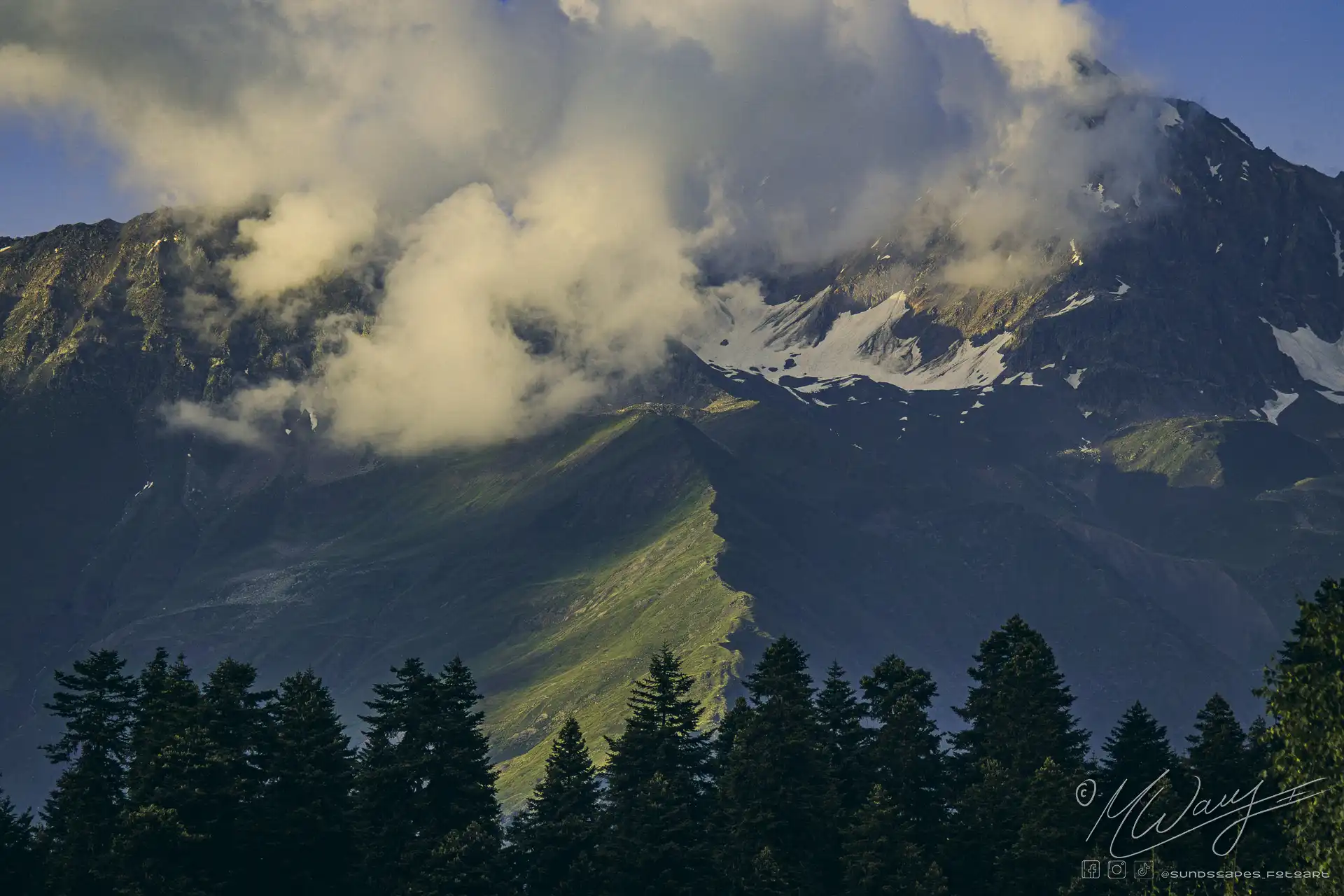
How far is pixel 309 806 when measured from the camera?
139 meters

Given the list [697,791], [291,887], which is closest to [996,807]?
[697,791]

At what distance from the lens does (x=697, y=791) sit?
156 m

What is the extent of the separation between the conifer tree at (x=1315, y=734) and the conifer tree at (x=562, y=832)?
63.0 m

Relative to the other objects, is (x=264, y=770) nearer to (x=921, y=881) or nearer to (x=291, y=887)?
(x=291, y=887)

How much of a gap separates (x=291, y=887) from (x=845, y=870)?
143 ft

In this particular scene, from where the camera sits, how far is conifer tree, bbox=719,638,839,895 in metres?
144

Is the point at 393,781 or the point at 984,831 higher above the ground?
the point at 393,781

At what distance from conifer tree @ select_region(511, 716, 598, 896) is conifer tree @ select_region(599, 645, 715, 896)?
75.6 inches

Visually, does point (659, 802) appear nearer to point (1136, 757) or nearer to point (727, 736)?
point (727, 736)

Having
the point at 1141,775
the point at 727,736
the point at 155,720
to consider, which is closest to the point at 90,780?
the point at 155,720

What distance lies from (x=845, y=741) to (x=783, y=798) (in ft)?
49.7

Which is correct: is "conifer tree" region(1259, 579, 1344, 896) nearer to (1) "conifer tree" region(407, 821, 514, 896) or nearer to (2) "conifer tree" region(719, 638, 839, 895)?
(2) "conifer tree" region(719, 638, 839, 895)

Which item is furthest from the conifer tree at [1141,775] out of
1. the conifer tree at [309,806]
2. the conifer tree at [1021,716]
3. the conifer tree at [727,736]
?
the conifer tree at [309,806]

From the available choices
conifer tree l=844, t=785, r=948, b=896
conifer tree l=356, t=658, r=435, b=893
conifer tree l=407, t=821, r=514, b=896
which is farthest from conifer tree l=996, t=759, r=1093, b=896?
conifer tree l=356, t=658, r=435, b=893
